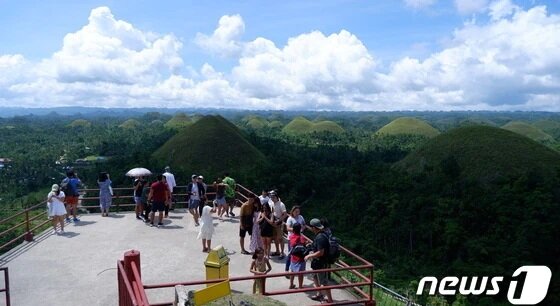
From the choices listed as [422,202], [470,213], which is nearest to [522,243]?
[470,213]

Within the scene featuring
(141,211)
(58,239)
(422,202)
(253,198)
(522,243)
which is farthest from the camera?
(422,202)

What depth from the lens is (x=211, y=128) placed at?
83.6 m

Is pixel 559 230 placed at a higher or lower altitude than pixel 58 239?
lower

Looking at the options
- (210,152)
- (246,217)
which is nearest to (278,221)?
Result: (246,217)

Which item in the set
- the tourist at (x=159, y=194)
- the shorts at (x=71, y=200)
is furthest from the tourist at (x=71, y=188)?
the tourist at (x=159, y=194)

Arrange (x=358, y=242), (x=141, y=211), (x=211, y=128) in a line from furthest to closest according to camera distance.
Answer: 1. (x=211, y=128)
2. (x=358, y=242)
3. (x=141, y=211)

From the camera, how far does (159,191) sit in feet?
46.0

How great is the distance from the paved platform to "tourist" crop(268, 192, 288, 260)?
1.38 ft

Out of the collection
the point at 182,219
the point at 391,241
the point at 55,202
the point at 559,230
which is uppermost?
the point at 55,202

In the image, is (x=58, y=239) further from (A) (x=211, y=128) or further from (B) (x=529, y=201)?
(A) (x=211, y=128)

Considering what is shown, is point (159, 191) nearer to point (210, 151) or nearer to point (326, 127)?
point (210, 151)

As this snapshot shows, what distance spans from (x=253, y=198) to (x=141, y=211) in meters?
5.65

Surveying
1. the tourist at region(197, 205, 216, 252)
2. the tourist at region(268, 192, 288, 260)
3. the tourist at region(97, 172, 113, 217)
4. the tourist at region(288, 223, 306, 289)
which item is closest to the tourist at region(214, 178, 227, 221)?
the tourist at region(197, 205, 216, 252)

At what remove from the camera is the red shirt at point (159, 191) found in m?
14.0
